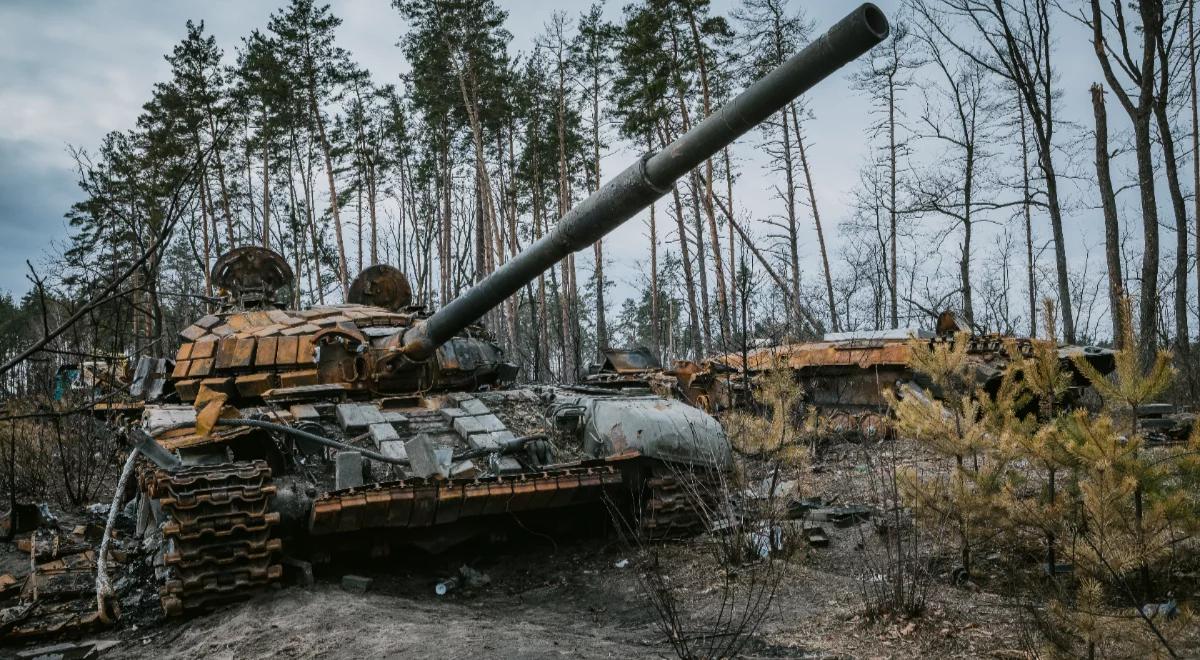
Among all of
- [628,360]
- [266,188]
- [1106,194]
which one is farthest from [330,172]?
[1106,194]

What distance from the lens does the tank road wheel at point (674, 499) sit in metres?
6.75

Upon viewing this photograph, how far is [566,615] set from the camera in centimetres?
556

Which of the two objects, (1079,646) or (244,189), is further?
(244,189)

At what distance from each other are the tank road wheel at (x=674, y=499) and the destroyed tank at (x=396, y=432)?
2cm

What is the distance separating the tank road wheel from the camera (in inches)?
266

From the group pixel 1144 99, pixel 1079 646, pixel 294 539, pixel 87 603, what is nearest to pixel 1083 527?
pixel 1079 646

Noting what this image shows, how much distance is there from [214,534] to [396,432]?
176cm

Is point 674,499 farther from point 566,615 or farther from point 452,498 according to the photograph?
point 452,498

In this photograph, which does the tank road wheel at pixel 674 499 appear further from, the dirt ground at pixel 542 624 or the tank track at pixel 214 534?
the tank track at pixel 214 534

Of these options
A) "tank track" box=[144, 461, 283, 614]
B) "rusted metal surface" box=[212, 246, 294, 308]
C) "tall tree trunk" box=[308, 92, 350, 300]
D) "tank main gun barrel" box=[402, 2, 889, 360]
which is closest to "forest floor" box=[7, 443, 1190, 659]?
"tank track" box=[144, 461, 283, 614]

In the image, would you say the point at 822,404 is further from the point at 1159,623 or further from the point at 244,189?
the point at 244,189

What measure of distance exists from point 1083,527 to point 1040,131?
13800 mm

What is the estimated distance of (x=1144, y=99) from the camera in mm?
12898

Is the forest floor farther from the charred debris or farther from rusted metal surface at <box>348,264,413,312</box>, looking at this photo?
rusted metal surface at <box>348,264,413,312</box>
